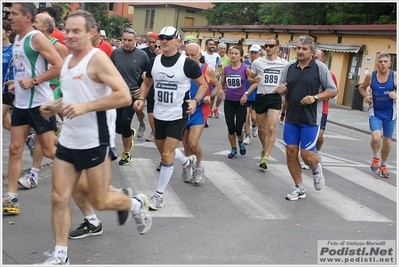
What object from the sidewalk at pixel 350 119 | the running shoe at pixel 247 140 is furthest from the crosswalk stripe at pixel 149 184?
the sidewalk at pixel 350 119

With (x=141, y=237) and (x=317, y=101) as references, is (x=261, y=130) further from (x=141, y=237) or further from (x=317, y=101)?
(x=141, y=237)

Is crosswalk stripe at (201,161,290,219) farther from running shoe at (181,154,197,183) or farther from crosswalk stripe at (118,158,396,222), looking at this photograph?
running shoe at (181,154,197,183)

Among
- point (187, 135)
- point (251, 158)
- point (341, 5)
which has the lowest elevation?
point (251, 158)

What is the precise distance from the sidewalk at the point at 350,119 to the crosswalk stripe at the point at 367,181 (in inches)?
296

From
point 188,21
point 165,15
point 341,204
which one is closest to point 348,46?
point 341,204

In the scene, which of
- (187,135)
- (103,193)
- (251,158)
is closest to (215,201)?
(187,135)

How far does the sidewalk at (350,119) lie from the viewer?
19.2 metres

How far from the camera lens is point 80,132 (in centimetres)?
489

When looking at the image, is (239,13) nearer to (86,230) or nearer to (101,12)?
(101,12)

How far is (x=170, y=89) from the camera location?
7.20 meters

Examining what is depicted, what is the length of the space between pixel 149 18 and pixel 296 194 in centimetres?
6957

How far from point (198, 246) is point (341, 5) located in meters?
32.7

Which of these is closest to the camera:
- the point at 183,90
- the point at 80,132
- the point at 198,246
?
the point at 80,132

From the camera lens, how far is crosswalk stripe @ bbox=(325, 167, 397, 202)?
8840mm
